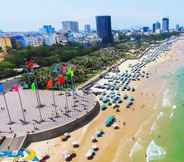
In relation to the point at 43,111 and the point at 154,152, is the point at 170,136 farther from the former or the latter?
the point at 43,111

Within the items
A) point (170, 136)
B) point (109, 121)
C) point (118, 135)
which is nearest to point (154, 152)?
point (170, 136)

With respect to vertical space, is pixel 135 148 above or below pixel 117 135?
below

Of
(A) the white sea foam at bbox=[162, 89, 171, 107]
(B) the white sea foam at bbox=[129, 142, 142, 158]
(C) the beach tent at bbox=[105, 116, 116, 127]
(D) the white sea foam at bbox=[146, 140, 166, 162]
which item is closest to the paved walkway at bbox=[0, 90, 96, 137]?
(C) the beach tent at bbox=[105, 116, 116, 127]

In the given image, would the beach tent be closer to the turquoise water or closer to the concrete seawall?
the concrete seawall

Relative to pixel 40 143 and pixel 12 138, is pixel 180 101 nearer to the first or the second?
pixel 40 143

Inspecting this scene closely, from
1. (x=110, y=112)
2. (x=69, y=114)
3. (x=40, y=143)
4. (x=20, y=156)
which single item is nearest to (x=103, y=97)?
(x=110, y=112)

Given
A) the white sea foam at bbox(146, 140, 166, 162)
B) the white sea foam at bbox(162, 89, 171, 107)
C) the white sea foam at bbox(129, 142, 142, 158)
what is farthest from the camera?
the white sea foam at bbox(162, 89, 171, 107)

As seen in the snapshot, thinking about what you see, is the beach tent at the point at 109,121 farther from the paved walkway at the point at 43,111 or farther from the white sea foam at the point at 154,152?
the white sea foam at the point at 154,152

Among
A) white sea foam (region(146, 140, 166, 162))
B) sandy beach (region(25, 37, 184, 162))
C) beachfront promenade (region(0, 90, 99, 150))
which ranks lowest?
white sea foam (region(146, 140, 166, 162))
